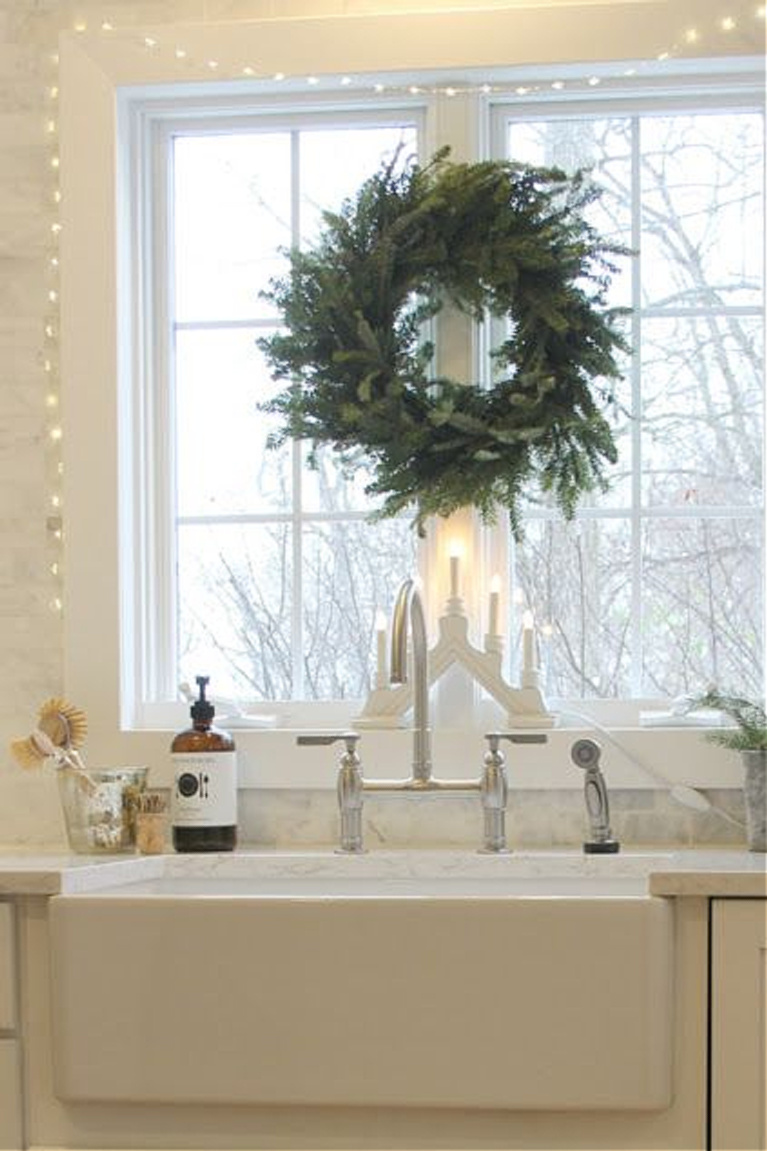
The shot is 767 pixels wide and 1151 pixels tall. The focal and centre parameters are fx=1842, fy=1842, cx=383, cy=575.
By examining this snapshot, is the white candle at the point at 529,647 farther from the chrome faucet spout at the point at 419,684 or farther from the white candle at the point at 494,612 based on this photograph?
the chrome faucet spout at the point at 419,684

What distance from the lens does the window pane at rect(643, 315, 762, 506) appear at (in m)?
3.03

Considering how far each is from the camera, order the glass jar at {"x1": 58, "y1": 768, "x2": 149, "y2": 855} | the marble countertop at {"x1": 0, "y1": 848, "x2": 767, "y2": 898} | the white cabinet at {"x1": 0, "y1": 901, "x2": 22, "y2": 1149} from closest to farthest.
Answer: the white cabinet at {"x1": 0, "y1": 901, "x2": 22, "y2": 1149}
the marble countertop at {"x1": 0, "y1": 848, "x2": 767, "y2": 898}
the glass jar at {"x1": 58, "y1": 768, "x2": 149, "y2": 855}

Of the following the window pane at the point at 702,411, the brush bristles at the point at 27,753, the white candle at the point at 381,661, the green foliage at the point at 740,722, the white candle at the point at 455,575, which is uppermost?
the window pane at the point at 702,411

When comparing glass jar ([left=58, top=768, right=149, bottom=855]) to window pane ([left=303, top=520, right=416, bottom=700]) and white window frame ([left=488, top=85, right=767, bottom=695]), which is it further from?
white window frame ([left=488, top=85, right=767, bottom=695])

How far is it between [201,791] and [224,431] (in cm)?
66

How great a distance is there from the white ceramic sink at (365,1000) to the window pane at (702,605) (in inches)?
27.7

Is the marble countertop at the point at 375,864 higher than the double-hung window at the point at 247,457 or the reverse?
the reverse

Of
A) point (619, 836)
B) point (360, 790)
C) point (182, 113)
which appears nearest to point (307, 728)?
point (360, 790)

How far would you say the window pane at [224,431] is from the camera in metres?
3.14

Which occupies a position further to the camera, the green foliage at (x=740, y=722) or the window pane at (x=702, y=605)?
the window pane at (x=702, y=605)

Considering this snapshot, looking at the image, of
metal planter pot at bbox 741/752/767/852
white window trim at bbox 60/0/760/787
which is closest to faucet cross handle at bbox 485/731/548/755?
white window trim at bbox 60/0/760/787

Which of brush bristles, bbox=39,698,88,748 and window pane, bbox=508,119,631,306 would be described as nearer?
brush bristles, bbox=39,698,88,748

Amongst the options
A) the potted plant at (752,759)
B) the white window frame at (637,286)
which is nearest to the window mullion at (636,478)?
the white window frame at (637,286)

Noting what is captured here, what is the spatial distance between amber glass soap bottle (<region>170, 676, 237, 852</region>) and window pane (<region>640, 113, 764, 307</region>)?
Result: 1.02 metres
